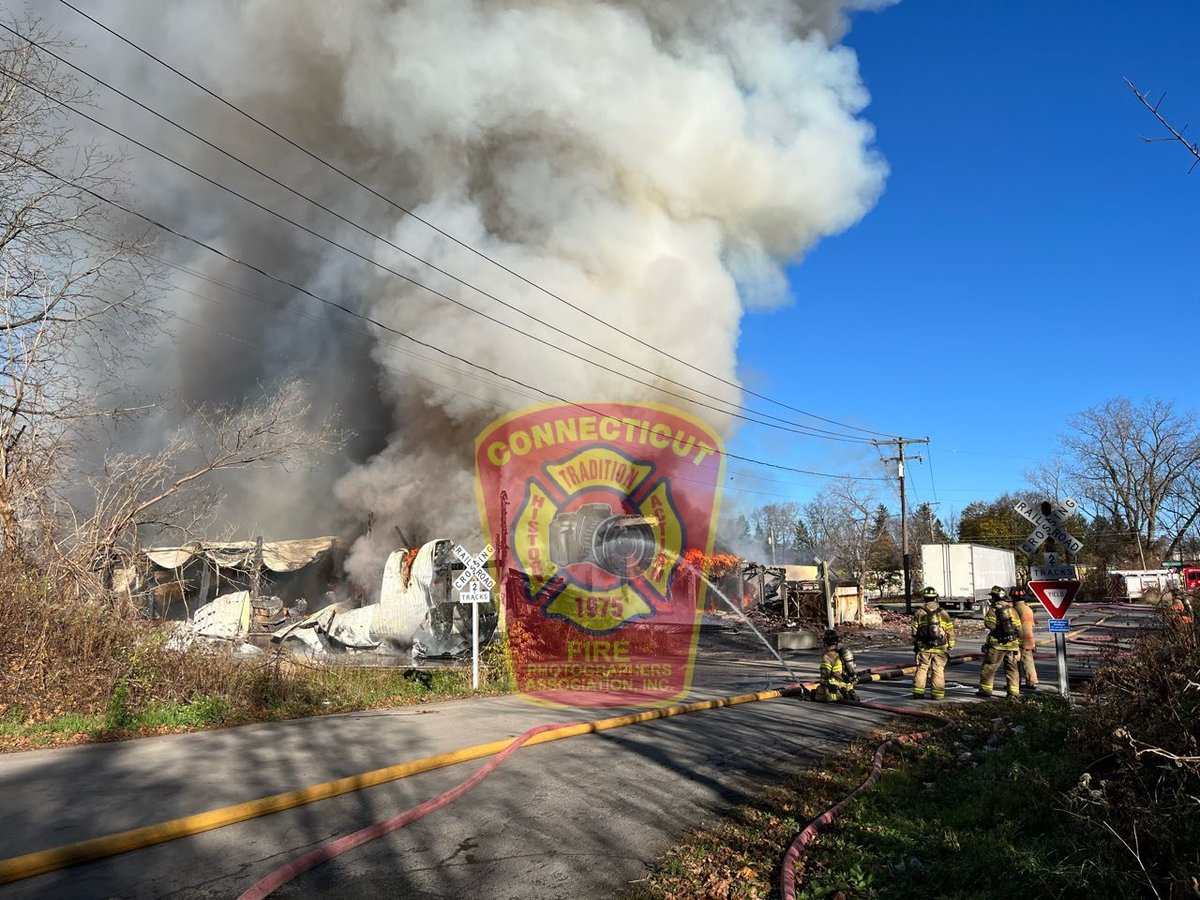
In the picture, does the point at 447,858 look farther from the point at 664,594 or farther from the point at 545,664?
the point at 664,594

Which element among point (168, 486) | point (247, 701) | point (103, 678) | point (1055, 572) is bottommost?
point (247, 701)

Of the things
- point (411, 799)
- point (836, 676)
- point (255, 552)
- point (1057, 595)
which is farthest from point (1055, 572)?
point (255, 552)

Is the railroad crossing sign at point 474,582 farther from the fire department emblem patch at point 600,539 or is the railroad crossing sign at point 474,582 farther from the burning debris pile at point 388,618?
the burning debris pile at point 388,618

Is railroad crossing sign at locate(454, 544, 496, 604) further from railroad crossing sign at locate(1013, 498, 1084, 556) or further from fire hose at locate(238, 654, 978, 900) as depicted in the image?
railroad crossing sign at locate(1013, 498, 1084, 556)

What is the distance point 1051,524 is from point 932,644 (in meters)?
2.07

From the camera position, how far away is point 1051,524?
8.95 metres

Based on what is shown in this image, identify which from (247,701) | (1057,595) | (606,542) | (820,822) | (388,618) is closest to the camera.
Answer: (820,822)

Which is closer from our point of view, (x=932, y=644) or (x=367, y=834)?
(x=367, y=834)

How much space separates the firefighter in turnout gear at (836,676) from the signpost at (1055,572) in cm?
224

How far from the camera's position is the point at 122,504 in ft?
31.1

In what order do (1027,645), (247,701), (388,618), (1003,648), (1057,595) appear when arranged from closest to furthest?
(247,701)
(1057,595)
(1003,648)
(1027,645)
(388,618)

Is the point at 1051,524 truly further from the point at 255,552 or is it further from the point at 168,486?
the point at 255,552

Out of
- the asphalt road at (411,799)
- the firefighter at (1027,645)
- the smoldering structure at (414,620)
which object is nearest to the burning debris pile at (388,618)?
the smoldering structure at (414,620)

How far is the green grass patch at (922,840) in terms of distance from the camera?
10.5ft
